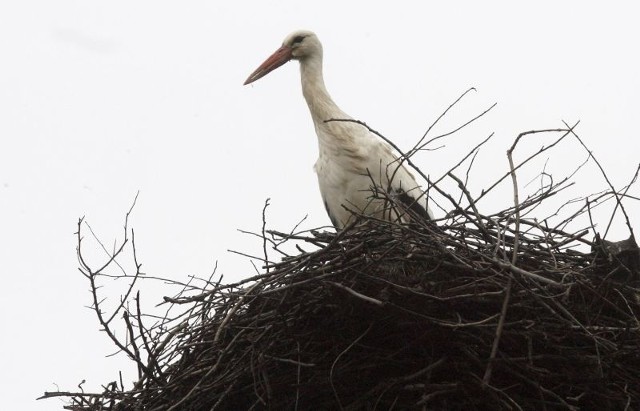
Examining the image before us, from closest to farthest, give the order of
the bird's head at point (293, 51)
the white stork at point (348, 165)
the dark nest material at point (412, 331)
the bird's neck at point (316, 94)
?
1. the dark nest material at point (412, 331)
2. the white stork at point (348, 165)
3. the bird's neck at point (316, 94)
4. the bird's head at point (293, 51)

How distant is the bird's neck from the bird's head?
3 centimetres

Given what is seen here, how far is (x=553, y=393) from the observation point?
9.08 feet

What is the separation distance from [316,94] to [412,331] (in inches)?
63.8

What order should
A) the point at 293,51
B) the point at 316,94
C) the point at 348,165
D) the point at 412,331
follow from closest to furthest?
the point at 412,331 < the point at 348,165 < the point at 316,94 < the point at 293,51

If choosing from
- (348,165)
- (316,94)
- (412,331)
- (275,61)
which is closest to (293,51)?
(275,61)

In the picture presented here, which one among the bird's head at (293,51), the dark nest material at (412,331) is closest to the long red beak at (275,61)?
the bird's head at (293,51)

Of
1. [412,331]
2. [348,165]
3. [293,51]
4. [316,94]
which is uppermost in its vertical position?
[293,51]

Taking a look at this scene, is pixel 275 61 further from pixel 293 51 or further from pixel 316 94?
pixel 316 94

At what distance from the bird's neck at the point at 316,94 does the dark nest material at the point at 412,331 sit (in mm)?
1172

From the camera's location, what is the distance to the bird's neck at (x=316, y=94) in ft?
13.9

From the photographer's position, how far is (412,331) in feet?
9.61

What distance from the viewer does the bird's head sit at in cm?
445

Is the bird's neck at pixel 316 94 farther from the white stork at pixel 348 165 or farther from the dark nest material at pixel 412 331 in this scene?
the dark nest material at pixel 412 331

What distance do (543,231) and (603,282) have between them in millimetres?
355
